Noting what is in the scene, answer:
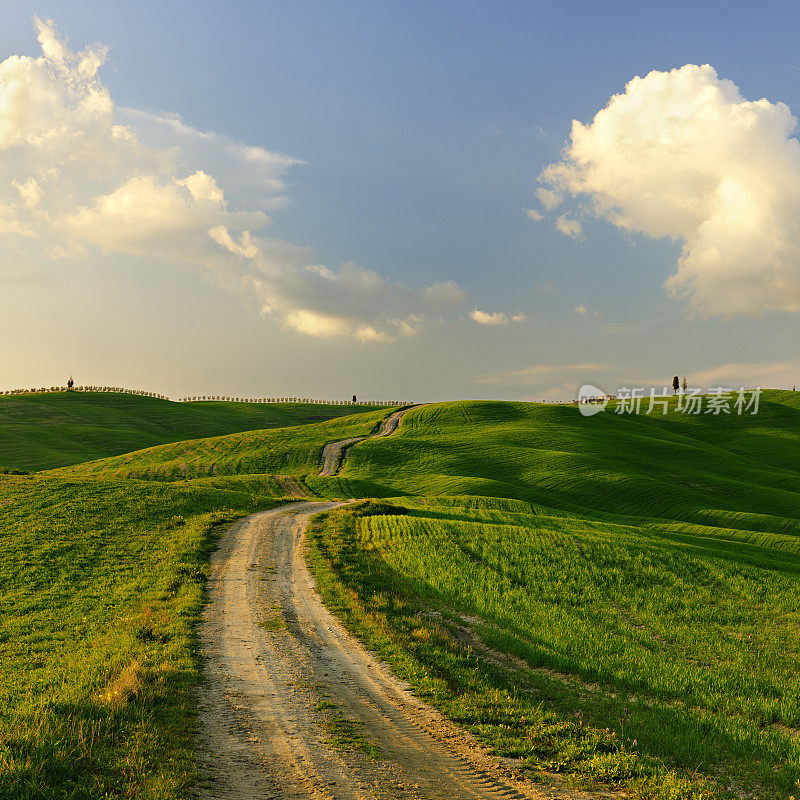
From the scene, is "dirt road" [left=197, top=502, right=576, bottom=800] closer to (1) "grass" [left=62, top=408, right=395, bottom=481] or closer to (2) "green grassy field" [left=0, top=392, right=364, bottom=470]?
Result: (1) "grass" [left=62, top=408, right=395, bottom=481]

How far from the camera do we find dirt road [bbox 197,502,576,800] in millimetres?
9773

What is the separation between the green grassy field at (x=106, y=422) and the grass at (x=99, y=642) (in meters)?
65.7

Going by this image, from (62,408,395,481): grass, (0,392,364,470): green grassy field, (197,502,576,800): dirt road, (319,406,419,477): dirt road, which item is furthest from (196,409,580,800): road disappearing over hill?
(0,392,364,470): green grassy field

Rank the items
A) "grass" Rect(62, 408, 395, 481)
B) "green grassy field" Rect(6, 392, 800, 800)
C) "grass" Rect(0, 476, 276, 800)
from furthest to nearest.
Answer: "grass" Rect(62, 408, 395, 481), "green grassy field" Rect(6, 392, 800, 800), "grass" Rect(0, 476, 276, 800)

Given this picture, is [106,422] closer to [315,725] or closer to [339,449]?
[339,449]

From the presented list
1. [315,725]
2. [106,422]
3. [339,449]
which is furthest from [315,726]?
[106,422]

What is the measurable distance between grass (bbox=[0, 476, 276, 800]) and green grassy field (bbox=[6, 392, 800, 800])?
0.10 meters

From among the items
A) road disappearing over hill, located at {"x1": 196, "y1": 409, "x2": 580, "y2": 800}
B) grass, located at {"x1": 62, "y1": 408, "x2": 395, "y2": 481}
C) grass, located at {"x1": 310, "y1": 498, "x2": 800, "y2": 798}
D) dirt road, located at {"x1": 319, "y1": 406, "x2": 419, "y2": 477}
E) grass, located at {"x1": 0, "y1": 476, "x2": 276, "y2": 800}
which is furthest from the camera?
grass, located at {"x1": 62, "y1": 408, "x2": 395, "y2": 481}

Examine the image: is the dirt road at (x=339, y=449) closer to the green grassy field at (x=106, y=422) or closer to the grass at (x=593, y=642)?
the grass at (x=593, y=642)

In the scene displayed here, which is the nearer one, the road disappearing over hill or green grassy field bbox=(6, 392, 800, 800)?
the road disappearing over hill

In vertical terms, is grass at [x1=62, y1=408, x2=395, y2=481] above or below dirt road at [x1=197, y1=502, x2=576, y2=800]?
below

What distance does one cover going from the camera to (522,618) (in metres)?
22.1

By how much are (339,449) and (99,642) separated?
234 ft

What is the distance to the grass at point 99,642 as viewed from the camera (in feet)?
30.7
